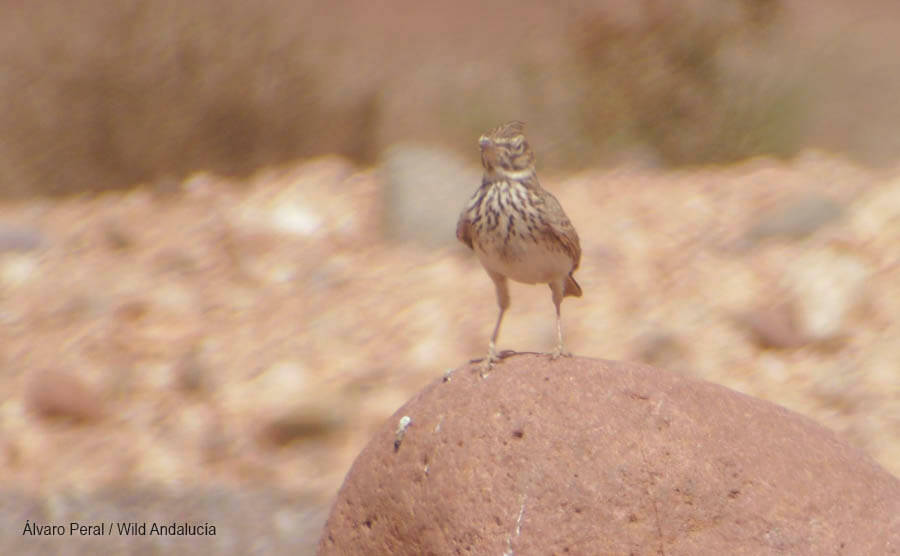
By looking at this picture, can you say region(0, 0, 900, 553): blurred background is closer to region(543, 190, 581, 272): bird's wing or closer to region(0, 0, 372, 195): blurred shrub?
region(0, 0, 372, 195): blurred shrub

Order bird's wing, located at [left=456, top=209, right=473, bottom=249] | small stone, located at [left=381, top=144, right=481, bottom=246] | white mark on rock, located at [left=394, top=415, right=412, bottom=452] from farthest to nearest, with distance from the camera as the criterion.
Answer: small stone, located at [left=381, top=144, right=481, bottom=246], bird's wing, located at [left=456, top=209, right=473, bottom=249], white mark on rock, located at [left=394, top=415, right=412, bottom=452]

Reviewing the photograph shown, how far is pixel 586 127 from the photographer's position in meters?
14.5

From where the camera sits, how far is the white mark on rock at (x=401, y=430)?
5914 millimetres

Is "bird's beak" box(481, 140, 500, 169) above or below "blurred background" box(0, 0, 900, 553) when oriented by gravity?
below

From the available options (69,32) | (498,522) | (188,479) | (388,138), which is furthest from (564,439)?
(69,32)

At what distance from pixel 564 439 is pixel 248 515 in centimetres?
450

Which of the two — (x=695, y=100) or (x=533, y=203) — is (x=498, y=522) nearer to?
(x=533, y=203)

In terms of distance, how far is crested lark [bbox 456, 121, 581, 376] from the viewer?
250 inches

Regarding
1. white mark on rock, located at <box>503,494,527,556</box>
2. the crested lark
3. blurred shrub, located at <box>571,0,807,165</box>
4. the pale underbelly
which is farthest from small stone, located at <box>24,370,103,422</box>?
white mark on rock, located at <box>503,494,527,556</box>

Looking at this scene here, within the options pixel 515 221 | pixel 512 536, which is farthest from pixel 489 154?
pixel 512 536

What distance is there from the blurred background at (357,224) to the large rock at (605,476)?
11.5 ft

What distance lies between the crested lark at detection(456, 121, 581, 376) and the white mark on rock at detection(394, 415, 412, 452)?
60cm

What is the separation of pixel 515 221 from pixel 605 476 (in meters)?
1.40

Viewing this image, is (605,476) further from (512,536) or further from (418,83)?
(418,83)
